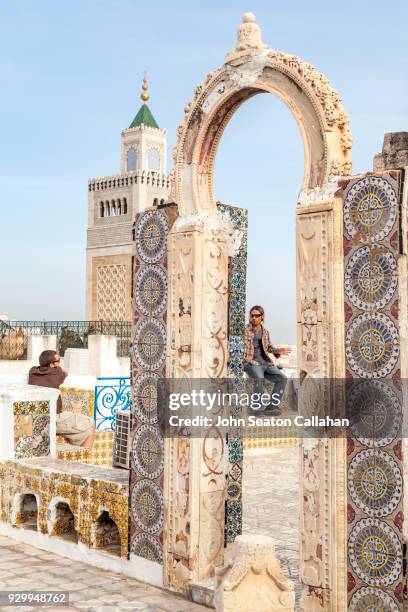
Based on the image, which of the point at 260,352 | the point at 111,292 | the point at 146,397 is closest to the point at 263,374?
the point at 260,352

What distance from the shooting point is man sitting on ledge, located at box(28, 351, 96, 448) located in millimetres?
7988

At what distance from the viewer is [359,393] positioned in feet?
12.7

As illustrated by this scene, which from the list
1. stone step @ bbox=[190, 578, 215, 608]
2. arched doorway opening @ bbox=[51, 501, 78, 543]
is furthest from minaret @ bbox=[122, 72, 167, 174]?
stone step @ bbox=[190, 578, 215, 608]

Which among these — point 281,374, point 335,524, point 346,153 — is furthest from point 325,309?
point 281,374

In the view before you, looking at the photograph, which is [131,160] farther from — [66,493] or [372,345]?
[372,345]

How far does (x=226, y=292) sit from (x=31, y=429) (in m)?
2.77

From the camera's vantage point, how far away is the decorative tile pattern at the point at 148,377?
4.97 metres

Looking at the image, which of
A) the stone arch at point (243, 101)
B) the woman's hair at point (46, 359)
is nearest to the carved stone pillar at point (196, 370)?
the stone arch at point (243, 101)

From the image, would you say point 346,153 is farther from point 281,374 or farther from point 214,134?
point 281,374

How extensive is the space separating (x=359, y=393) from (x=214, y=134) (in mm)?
2013

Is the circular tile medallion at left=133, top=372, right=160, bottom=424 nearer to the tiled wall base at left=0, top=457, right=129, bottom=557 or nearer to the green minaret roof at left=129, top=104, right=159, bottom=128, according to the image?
the tiled wall base at left=0, top=457, right=129, bottom=557

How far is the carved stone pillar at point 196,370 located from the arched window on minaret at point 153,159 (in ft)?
145

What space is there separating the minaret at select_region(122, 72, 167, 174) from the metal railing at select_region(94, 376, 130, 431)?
37.9 meters

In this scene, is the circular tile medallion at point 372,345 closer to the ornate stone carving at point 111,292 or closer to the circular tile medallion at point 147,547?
the circular tile medallion at point 147,547
